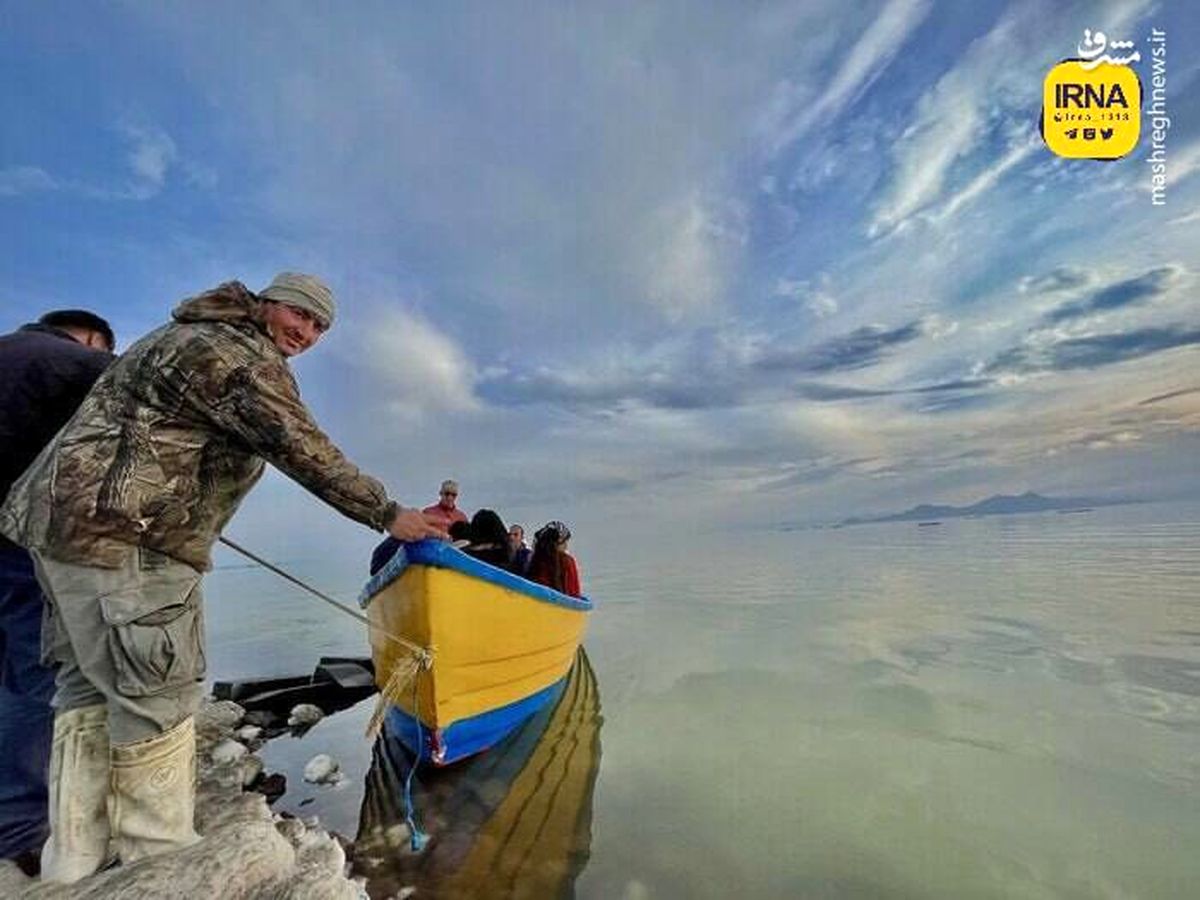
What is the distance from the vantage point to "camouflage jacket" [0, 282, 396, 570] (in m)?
2.18

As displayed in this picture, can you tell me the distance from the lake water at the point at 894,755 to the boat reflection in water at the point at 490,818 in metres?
0.13

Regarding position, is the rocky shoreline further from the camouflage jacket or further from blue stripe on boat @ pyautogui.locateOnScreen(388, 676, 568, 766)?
blue stripe on boat @ pyautogui.locateOnScreen(388, 676, 568, 766)

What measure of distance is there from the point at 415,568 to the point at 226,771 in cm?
242

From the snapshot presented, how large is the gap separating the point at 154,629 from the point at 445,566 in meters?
3.03

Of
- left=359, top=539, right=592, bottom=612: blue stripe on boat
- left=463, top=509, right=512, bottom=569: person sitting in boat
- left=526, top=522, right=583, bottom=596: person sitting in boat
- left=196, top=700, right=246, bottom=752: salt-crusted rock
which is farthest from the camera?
left=526, top=522, right=583, bottom=596: person sitting in boat

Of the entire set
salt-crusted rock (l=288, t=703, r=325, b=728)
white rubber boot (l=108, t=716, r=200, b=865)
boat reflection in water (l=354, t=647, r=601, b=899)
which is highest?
white rubber boot (l=108, t=716, r=200, b=865)

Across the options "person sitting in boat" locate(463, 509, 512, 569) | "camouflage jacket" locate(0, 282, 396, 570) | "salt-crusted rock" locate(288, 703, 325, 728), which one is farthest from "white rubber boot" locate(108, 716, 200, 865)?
"salt-crusted rock" locate(288, 703, 325, 728)

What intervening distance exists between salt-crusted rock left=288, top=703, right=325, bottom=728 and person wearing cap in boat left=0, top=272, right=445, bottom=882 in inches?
234

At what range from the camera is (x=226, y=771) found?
209 inches

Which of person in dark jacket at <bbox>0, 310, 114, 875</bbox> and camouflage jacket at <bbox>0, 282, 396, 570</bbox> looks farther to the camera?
person in dark jacket at <bbox>0, 310, 114, 875</bbox>

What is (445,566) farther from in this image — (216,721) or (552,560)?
(216,721)

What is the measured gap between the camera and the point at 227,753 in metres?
5.83

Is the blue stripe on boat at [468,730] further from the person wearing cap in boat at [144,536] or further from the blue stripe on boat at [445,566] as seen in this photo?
the person wearing cap in boat at [144,536]

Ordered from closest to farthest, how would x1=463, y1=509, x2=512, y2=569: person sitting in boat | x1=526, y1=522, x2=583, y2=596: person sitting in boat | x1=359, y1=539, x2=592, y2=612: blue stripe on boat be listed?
x1=359, y1=539, x2=592, y2=612: blue stripe on boat
x1=463, y1=509, x2=512, y2=569: person sitting in boat
x1=526, y1=522, x2=583, y2=596: person sitting in boat
